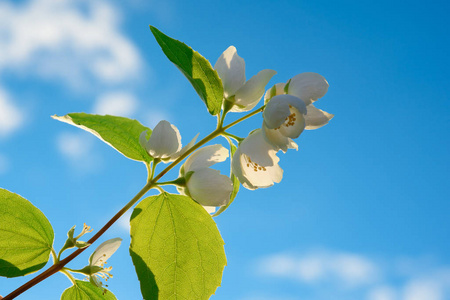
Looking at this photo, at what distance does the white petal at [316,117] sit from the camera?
3.01 feet

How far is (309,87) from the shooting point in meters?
0.90

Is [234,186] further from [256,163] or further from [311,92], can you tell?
[311,92]

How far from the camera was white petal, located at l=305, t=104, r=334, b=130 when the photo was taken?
92cm

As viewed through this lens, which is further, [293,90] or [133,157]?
[133,157]

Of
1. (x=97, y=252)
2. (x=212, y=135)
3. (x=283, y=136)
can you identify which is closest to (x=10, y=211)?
(x=97, y=252)

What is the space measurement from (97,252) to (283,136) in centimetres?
49

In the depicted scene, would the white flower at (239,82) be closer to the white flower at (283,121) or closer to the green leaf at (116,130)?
the white flower at (283,121)

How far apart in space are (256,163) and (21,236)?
53 cm

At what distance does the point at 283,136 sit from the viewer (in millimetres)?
890

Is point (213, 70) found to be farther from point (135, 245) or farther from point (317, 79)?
point (135, 245)

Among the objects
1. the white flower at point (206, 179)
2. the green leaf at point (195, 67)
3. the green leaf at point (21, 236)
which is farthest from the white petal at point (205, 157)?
the green leaf at point (21, 236)

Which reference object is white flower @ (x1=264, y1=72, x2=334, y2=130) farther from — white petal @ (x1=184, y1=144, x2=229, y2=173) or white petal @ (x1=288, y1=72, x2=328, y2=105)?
white petal @ (x1=184, y1=144, x2=229, y2=173)

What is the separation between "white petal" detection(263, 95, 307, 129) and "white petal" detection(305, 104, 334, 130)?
0.07 m

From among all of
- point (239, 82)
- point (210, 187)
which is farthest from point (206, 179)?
point (239, 82)
